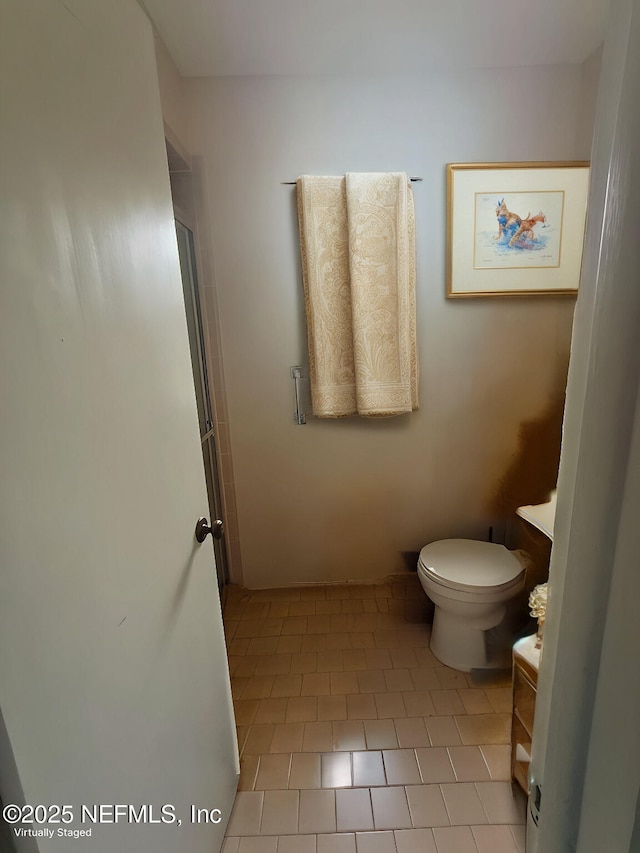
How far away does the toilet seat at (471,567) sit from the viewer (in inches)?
63.9

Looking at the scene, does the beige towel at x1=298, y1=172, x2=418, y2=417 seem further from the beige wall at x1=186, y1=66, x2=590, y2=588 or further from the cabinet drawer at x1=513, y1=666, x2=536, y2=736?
the cabinet drawer at x1=513, y1=666, x2=536, y2=736

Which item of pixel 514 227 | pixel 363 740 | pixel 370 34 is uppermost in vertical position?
pixel 370 34

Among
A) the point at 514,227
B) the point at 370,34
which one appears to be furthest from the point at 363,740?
the point at 370,34

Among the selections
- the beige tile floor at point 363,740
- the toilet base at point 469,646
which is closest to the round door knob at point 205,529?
the beige tile floor at point 363,740

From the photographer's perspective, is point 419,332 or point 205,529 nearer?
point 205,529

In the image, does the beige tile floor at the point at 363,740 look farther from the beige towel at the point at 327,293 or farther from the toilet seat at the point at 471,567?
the beige towel at the point at 327,293

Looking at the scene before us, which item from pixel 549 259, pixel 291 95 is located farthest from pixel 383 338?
pixel 291 95

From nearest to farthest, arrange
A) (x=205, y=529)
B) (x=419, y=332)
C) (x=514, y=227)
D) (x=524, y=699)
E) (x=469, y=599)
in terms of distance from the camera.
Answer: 1. (x=205, y=529)
2. (x=524, y=699)
3. (x=469, y=599)
4. (x=514, y=227)
5. (x=419, y=332)

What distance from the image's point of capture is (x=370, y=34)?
1.52 metres

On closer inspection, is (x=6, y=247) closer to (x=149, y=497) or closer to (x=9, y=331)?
(x=9, y=331)

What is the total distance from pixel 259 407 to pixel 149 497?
1.29 meters

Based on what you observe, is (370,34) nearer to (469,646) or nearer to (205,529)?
(205,529)

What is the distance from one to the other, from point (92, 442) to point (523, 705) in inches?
52.4

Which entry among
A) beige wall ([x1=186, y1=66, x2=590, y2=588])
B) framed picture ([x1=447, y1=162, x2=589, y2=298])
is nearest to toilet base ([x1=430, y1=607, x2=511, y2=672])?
beige wall ([x1=186, y1=66, x2=590, y2=588])
